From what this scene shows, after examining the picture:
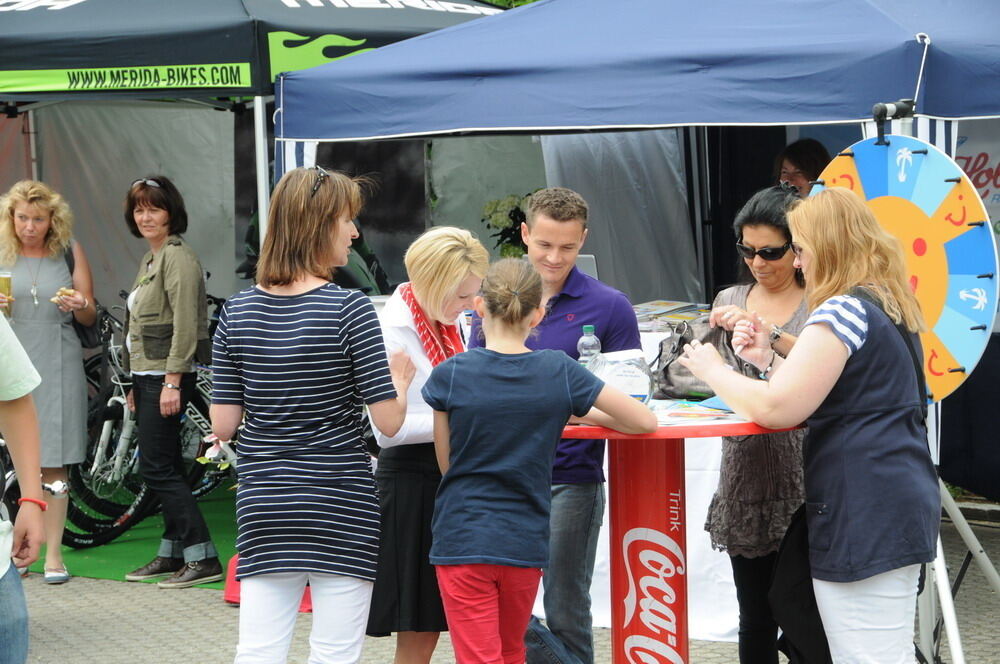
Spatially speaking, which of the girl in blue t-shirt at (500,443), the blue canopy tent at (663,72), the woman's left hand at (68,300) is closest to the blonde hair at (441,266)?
the girl in blue t-shirt at (500,443)

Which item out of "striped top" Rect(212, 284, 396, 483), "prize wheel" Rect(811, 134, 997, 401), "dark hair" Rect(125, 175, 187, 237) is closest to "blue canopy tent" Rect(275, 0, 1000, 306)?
"prize wheel" Rect(811, 134, 997, 401)

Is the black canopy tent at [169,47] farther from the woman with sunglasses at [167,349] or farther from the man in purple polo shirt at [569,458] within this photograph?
the man in purple polo shirt at [569,458]

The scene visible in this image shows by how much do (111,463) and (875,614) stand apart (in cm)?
454

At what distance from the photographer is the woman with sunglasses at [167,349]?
5.84 meters

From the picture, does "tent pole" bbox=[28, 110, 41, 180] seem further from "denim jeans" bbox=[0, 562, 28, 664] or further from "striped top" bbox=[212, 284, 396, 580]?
"denim jeans" bbox=[0, 562, 28, 664]

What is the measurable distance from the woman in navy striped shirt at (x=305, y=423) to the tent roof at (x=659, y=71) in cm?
188

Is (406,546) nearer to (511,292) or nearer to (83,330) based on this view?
(511,292)

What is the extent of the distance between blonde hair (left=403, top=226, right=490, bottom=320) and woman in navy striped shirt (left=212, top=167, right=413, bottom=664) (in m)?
0.26

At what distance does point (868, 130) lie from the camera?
14.8ft

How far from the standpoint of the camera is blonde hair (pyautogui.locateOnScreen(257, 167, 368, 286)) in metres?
3.13

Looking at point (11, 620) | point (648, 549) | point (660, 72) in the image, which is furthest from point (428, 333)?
point (660, 72)

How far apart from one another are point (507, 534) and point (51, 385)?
3642mm

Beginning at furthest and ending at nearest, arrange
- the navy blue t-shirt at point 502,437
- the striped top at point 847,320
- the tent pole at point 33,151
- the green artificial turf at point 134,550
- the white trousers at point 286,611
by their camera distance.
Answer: the tent pole at point 33,151, the green artificial turf at point 134,550, the white trousers at point 286,611, the navy blue t-shirt at point 502,437, the striped top at point 847,320

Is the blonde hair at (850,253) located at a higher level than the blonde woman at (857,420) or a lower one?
higher
